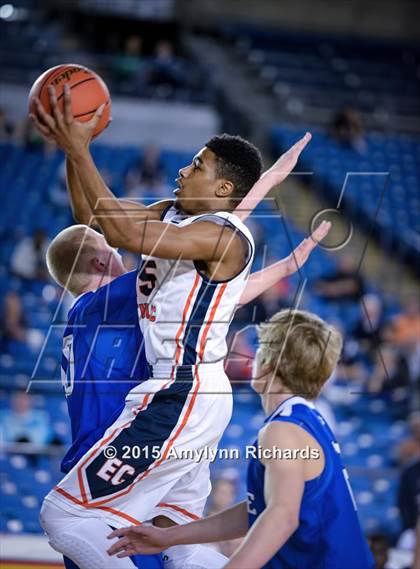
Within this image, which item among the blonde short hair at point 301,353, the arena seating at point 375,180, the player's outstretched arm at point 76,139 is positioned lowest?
the arena seating at point 375,180

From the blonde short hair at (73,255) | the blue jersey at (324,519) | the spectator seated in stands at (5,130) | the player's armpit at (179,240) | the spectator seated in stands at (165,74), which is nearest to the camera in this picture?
the blue jersey at (324,519)

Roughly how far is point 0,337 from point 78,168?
5.20 metres

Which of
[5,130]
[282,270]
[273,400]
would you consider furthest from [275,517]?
[5,130]

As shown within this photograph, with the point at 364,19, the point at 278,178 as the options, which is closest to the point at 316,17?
the point at 364,19

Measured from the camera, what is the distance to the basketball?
3.07 metres

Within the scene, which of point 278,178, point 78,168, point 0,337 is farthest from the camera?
point 0,337

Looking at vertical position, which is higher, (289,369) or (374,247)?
(289,369)

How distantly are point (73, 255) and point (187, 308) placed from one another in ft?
2.20

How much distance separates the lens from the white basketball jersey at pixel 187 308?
3.23 m

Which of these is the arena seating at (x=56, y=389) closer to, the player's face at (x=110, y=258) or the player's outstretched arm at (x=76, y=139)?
the player's face at (x=110, y=258)

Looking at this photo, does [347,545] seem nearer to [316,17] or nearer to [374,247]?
[374,247]

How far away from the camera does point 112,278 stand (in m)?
3.81

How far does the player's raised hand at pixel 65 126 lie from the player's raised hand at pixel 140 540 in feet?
3.71

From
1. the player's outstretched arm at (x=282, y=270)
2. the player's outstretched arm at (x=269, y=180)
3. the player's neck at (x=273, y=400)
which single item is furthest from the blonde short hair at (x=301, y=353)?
the player's outstretched arm at (x=282, y=270)
